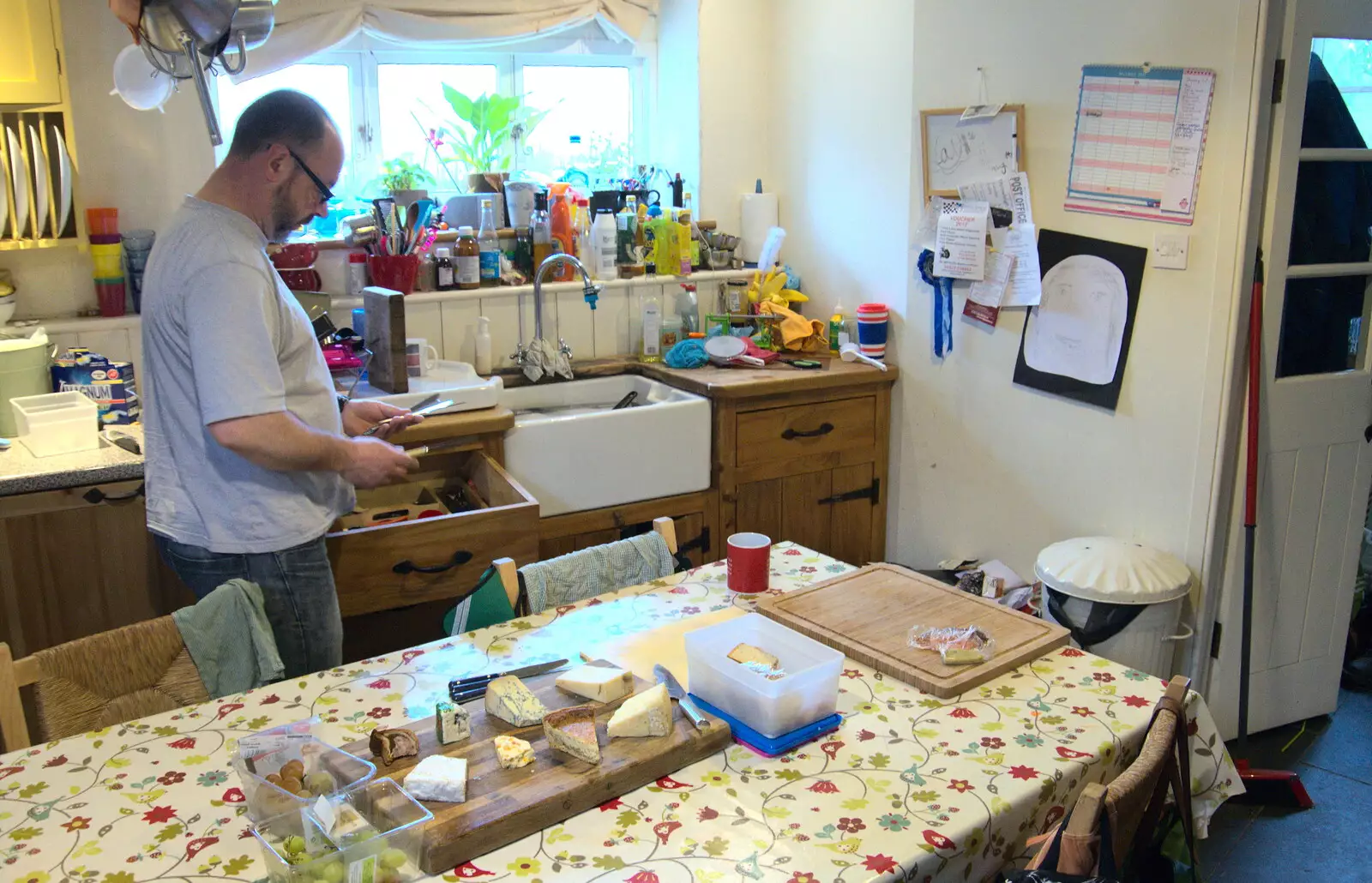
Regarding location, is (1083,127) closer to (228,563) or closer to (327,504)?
→ (327,504)

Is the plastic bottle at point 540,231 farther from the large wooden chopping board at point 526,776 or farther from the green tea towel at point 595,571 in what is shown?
the large wooden chopping board at point 526,776

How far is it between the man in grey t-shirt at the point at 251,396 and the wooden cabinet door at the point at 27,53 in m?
1.10

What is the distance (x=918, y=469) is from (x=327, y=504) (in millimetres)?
2179

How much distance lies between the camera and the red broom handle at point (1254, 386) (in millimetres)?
2701

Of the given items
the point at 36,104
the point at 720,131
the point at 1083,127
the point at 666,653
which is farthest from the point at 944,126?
the point at 36,104

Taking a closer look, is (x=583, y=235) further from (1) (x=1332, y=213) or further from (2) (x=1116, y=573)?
(1) (x=1332, y=213)

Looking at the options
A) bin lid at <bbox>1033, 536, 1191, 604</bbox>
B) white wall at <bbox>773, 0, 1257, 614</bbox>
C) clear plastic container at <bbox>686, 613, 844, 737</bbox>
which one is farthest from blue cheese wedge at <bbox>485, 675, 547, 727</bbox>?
white wall at <bbox>773, 0, 1257, 614</bbox>

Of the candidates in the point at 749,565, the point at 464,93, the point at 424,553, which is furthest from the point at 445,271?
the point at 749,565

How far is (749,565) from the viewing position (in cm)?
202

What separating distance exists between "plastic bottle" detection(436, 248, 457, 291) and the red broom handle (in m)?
2.26

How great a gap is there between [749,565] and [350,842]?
976mm

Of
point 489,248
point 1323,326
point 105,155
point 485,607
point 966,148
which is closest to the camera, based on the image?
point 485,607

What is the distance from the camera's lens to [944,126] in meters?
3.38

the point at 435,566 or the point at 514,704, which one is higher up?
the point at 514,704
